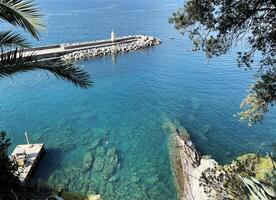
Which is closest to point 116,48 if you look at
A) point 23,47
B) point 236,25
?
point 236,25

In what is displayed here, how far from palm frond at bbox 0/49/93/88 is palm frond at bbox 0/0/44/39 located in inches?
26.6

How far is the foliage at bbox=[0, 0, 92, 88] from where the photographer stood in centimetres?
571

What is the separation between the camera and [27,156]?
58.4 feet

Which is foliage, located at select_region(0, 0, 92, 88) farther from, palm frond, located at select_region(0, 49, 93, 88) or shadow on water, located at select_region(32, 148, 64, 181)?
shadow on water, located at select_region(32, 148, 64, 181)

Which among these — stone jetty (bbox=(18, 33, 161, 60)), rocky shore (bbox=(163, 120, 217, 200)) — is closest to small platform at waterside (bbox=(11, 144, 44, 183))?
rocky shore (bbox=(163, 120, 217, 200))

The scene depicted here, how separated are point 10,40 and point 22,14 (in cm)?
108

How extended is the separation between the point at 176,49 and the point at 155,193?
103 feet

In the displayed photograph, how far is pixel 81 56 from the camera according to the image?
4053 cm

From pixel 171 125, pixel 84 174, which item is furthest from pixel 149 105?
pixel 84 174

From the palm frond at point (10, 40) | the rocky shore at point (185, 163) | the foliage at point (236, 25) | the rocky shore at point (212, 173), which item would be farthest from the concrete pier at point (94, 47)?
the palm frond at point (10, 40)

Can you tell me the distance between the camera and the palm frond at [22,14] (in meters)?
5.65

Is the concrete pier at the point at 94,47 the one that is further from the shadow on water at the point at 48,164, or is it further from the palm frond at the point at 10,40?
the palm frond at the point at 10,40

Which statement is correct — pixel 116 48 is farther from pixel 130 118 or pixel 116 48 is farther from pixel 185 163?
pixel 185 163

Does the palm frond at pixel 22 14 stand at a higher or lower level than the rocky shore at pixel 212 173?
higher
